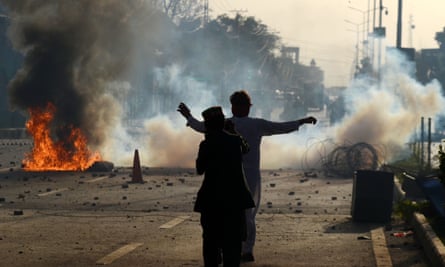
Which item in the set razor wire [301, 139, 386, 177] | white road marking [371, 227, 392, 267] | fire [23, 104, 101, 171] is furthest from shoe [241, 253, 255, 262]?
fire [23, 104, 101, 171]

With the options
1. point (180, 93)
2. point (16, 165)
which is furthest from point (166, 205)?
point (180, 93)

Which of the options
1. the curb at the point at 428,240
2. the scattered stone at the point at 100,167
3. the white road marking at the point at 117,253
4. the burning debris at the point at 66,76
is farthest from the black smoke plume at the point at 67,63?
the white road marking at the point at 117,253

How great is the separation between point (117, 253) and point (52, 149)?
768 inches

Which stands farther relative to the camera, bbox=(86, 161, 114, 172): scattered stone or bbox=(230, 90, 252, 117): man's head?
bbox=(86, 161, 114, 172): scattered stone

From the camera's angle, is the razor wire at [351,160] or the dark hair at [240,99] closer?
the dark hair at [240,99]

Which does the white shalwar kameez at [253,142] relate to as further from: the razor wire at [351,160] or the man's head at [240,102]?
the razor wire at [351,160]

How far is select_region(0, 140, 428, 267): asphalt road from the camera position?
13.1m

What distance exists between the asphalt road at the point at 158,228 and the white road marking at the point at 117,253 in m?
0.01

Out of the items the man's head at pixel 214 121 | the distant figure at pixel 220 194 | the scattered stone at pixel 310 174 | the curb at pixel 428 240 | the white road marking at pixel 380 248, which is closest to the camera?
the distant figure at pixel 220 194

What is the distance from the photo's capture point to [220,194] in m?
9.99

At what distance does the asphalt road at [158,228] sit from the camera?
13.1m

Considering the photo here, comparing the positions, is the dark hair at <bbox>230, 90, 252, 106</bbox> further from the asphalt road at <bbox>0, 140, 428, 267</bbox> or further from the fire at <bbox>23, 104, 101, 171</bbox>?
the fire at <bbox>23, 104, 101, 171</bbox>

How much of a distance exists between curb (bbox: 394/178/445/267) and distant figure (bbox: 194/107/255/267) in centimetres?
241

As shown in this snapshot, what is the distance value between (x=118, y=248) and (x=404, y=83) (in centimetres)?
4711
